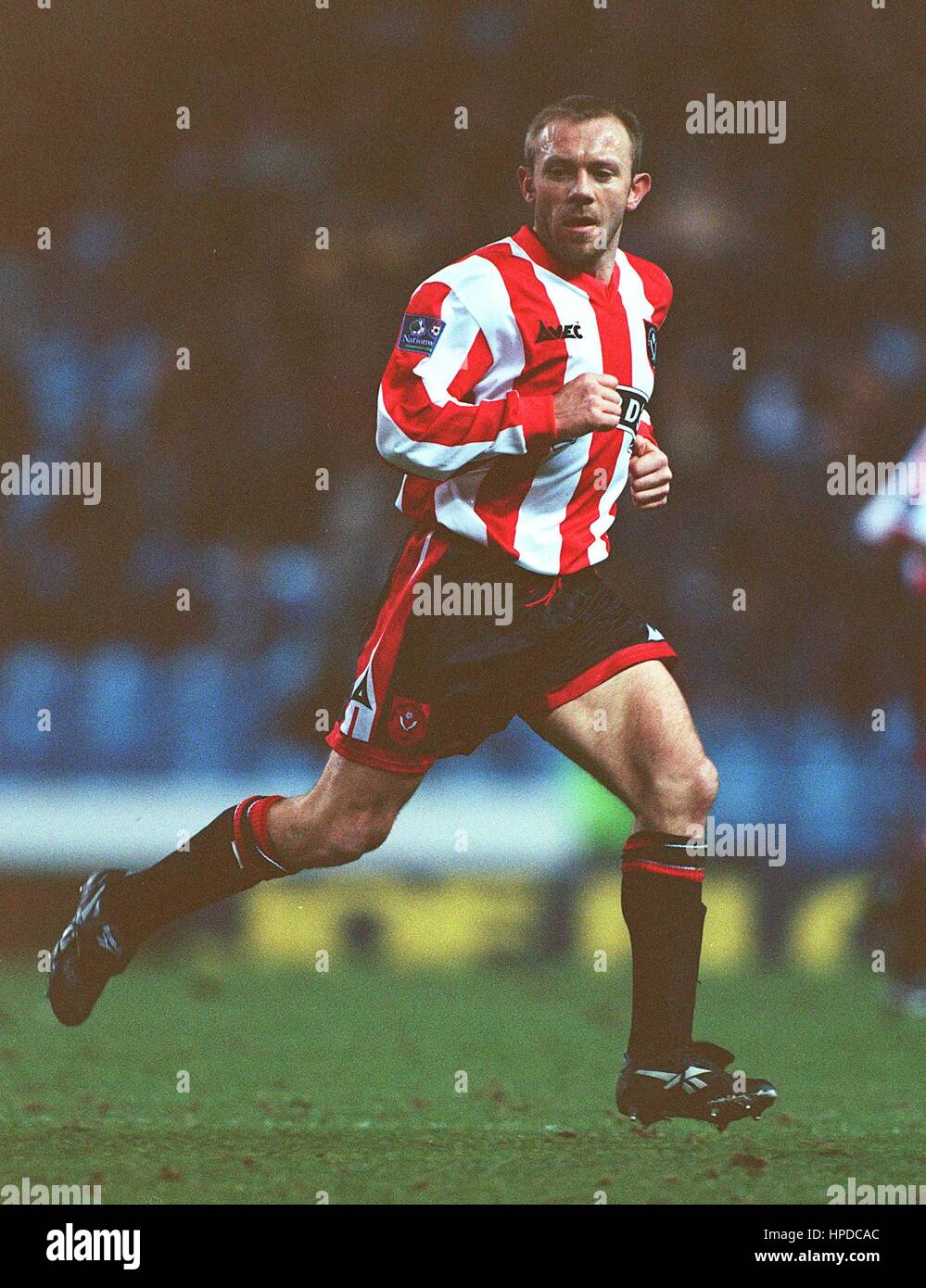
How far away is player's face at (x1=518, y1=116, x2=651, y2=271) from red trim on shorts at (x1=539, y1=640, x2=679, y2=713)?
863mm

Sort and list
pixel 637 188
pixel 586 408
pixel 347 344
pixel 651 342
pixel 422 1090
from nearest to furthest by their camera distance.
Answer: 1. pixel 586 408
2. pixel 637 188
3. pixel 651 342
4. pixel 422 1090
5. pixel 347 344

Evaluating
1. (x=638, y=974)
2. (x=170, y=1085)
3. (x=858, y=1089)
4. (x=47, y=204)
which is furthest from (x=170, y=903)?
(x=47, y=204)

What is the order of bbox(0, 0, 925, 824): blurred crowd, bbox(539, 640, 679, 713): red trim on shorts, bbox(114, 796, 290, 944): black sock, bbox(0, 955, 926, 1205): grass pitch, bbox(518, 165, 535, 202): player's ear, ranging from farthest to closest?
bbox(0, 0, 925, 824): blurred crowd, bbox(114, 796, 290, 944): black sock, bbox(518, 165, 535, 202): player's ear, bbox(539, 640, 679, 713): red trim on shorts, bbox(0, 955, 926, 1205): grass pitch

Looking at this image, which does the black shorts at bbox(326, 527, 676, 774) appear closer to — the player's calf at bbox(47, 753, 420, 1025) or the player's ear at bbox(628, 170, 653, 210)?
the player's calf at bbox(47, 753, 420, 1025)

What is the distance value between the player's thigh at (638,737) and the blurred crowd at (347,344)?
1.77m

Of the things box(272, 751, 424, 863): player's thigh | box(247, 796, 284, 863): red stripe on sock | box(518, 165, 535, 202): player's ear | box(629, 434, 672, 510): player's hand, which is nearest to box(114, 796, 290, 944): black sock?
box(247, 796, 284, 863): red stripe on sock

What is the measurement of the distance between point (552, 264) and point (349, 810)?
128cm

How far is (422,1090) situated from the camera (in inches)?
178

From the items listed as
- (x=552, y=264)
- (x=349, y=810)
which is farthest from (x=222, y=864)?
(x=552, y=264)

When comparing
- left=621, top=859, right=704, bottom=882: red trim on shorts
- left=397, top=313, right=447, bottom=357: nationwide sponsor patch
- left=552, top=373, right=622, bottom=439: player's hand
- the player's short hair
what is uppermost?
the player's short hair

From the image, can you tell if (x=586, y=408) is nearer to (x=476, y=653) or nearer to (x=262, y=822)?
(x=476, y=653)

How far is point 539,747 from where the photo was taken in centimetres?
636

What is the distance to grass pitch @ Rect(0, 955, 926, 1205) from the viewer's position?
380 cm

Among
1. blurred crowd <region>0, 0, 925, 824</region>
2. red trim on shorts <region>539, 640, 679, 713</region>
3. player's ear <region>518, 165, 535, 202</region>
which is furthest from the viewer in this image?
blurred crowd <region>0, 0, 925, 824</region>
